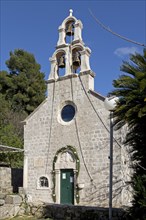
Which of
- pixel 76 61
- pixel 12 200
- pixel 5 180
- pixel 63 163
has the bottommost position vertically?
pixel 12 200

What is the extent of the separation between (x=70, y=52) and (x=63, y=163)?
6713 mm

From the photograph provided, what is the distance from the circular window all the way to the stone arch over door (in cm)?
173

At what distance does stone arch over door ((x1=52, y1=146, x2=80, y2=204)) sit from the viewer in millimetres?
16844

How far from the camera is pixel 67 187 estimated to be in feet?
55.8

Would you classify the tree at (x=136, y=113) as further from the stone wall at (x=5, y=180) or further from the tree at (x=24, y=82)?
the tree at (x=24, y=82)

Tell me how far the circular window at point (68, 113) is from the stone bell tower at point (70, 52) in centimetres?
203

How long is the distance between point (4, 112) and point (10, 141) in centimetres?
958

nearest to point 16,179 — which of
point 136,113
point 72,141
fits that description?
point 72,141

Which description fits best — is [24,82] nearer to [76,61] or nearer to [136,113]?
[76,61]

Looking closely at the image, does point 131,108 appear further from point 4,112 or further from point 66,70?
point 4,112

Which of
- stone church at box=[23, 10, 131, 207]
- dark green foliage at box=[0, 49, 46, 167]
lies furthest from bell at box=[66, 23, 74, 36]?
dark green foliage at box=[0, 49, 46, 167]

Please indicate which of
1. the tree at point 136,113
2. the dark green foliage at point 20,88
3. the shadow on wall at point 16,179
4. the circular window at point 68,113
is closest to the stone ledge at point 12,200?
the circular window at point 68,113

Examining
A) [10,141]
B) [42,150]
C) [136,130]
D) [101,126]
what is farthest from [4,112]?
[136,130]

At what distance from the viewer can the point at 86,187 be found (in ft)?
52.8
